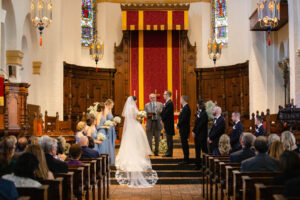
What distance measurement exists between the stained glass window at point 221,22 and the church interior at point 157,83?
0.04m

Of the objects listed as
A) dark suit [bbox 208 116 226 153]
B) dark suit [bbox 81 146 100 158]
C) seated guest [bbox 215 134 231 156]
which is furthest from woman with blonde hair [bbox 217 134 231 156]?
dark suit [bbox 81 146 100 158]

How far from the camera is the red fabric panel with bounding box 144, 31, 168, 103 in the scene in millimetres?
17766

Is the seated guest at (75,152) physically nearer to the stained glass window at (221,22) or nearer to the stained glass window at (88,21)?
the stained glass window at (88,21)

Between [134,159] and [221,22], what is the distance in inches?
425

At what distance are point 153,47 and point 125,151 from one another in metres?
9.89

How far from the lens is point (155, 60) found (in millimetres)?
17906

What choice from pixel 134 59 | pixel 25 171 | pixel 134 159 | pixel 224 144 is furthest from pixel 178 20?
pixel 25 171

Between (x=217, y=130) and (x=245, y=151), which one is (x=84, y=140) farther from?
(x=217, y=130)

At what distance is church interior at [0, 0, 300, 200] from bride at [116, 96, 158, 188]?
18 cm

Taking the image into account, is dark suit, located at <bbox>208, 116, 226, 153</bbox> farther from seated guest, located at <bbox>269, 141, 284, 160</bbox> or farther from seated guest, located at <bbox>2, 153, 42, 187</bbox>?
seated guest, located at <bbox>2, 153, 42, 187</bbox>

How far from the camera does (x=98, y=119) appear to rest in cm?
915

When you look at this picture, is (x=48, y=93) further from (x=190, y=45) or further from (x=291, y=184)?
(x=291, y=184)

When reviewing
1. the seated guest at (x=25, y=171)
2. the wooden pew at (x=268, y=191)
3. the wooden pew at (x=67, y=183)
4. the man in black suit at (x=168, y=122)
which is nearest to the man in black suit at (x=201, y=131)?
the man in black suit at (x=168, y=122)

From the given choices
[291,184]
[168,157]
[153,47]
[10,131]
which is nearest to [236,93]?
[153,47]
